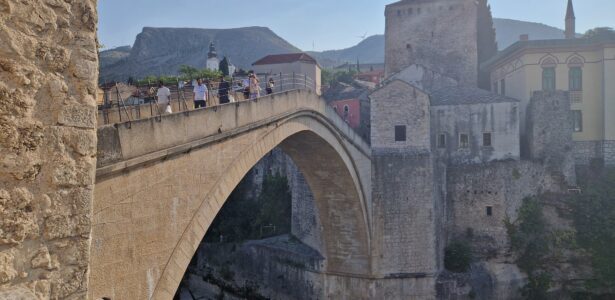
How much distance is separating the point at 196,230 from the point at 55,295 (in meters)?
4.67

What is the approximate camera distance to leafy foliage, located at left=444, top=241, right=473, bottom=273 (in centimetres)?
2009

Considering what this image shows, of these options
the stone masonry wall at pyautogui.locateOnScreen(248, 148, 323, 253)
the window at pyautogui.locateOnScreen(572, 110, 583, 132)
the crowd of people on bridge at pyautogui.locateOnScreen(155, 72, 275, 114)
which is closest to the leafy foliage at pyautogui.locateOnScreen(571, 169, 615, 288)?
the window at pyautogui.locateOnScreen(572, 110, 583, 132)

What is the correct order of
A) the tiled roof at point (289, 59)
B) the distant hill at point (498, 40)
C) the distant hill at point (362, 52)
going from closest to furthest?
the tiled roof at point (289, 59), the distant hill at point (498, 40), the distant hill at point (362, 52)

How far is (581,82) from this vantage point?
77.0ft

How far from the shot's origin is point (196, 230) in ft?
25.5

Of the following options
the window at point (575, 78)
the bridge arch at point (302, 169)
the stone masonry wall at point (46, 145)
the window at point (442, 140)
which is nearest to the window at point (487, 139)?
the window at point (442, 140)

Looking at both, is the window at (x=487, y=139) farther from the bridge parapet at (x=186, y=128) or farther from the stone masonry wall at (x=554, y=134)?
the bridge parapet at (x=186, y=128)

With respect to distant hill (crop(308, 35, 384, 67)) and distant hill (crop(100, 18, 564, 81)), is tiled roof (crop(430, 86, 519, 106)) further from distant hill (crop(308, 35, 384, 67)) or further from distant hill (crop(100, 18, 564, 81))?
distant hill (crop(308, 35, 384, 67))

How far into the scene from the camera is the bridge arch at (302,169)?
22.4 feet

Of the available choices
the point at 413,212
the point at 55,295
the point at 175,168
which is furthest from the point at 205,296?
the point at 55,295

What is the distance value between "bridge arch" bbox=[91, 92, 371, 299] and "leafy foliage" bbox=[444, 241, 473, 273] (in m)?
3.24

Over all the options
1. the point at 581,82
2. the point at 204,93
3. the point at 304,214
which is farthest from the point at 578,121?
the point at 204,93

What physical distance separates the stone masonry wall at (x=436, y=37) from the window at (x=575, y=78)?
21.3 ft

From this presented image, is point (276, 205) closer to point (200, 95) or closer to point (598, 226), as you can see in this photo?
point (598, 226)
